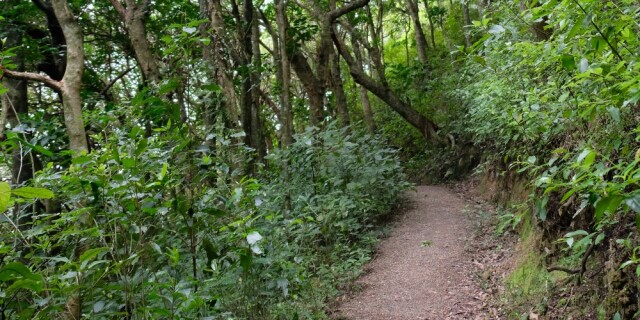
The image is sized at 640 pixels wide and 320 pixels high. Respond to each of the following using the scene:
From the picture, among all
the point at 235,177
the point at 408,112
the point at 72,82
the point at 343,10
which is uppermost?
the point at 343,10

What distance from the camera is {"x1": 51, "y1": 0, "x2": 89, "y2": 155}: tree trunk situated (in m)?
3.69

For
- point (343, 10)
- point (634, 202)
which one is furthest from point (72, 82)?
point (343, 10)

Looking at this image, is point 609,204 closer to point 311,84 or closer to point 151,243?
point 151,243

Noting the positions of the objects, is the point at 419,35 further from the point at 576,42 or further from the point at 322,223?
the point at 576,42

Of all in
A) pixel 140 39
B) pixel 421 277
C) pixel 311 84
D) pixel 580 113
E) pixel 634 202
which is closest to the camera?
pixel 634 202

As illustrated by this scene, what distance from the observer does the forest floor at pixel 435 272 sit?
17.1 ft

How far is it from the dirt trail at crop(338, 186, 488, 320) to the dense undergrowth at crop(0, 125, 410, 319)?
2.37 feet

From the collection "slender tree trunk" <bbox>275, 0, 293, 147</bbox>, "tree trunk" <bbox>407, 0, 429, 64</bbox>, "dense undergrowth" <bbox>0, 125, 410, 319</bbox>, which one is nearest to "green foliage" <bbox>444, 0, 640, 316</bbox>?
"dense undergrowth" <bbox>0, 125, 410, 319</bbox>

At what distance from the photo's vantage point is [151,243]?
2.73 m

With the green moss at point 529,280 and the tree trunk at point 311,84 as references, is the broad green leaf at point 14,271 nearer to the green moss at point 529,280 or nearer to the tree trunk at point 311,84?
the green moss at point 529,280

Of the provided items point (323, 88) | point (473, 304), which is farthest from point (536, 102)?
point (323, 88)

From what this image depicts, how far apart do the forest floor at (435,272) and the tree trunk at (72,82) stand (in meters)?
3.51

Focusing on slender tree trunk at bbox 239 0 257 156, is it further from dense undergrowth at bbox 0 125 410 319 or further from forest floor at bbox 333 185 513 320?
dense undergrowth at bbox 0 125 410 319

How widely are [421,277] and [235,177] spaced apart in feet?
11.5
